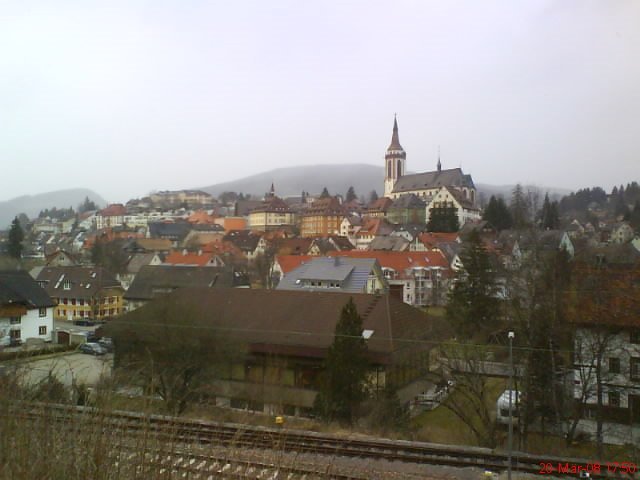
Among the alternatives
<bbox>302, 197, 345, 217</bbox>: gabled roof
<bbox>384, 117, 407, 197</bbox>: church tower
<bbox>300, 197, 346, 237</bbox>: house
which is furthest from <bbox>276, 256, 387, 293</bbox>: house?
<bbox>384, 117, 407, 197</bbox>: church tower

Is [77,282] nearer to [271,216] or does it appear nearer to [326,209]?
[326,209]

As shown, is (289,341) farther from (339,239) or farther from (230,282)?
(339,239)

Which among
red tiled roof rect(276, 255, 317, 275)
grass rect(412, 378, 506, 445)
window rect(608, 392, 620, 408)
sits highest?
red tiled roof rect(276, 255, 317, 275)

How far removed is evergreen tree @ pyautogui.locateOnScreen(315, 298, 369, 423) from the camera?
13141mm

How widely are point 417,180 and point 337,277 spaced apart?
82.1 m

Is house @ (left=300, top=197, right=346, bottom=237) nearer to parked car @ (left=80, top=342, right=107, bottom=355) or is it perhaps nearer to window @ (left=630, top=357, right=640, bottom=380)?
parked car @ (left=80, top=342, right=107, bottom=355)

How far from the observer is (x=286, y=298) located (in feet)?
61.8

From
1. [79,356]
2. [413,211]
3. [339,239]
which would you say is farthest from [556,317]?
[413,211]

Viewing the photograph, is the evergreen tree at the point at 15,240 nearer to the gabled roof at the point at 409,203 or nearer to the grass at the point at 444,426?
the grass at the point at 444,426

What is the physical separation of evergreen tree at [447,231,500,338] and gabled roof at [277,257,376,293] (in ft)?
17.5

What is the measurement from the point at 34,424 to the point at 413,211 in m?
86.2

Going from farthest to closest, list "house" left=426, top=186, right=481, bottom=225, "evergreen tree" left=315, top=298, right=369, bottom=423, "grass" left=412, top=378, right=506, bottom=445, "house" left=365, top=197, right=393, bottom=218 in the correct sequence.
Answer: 1. "house" left=365, top=197, right=393, bottom=218
2. "house" left=426, top=186, right=481, bottom=225
3. "evergreen tree" left=315, top=298, right=369, bottom=423
4. "grass" left=412, top=378, right=506, bottom=445

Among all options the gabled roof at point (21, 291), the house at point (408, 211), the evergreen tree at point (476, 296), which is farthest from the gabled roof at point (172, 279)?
the house at point (408, 211)

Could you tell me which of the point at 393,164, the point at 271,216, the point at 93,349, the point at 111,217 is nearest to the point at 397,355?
the point at 93,349
